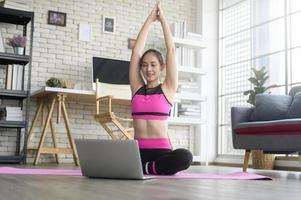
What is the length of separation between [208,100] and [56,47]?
2.35 metres

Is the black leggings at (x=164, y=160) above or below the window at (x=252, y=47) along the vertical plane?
below

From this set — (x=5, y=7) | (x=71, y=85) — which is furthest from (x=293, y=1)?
(x=5, y=7)

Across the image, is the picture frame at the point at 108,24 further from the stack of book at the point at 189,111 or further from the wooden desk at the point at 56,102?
the stack of book at the point at 189,111

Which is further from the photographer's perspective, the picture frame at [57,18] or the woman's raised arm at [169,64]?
the picture frame at [57,18]

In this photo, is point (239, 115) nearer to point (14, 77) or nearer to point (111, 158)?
point (111, 158)

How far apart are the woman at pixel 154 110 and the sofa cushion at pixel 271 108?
169 cm

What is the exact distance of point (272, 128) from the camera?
11.4 ft

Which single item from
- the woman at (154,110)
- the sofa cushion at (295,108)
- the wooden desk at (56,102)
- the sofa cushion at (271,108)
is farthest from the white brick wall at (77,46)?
the woman at (154,110)

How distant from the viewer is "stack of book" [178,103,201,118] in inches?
234

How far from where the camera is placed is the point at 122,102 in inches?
216

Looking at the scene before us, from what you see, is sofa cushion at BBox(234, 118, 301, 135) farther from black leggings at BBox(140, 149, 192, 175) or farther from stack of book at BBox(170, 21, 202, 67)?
stack of book at BBox(170, 21, 202, 67)

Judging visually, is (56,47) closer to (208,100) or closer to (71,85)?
(71,85)

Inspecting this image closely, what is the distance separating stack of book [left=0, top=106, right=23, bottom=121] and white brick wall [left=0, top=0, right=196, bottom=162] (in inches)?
13.8

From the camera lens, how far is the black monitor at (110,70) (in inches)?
216
